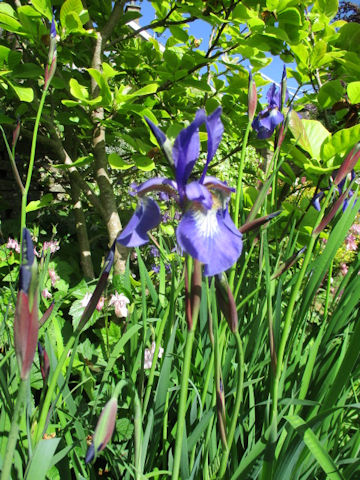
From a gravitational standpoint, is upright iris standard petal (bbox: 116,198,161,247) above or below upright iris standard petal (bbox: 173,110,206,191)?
below

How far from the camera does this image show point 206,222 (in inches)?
22.4

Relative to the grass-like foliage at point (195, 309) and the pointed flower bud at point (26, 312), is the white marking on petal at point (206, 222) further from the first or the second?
the pointed flower bud at point (26, 312)

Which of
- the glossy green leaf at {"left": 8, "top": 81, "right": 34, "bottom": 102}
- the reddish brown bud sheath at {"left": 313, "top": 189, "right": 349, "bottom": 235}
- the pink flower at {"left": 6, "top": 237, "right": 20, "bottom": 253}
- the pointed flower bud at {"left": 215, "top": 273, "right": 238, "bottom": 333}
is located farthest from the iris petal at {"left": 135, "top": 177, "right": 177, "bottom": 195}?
the pink flower at {"left": 6, "top": 237, "right": 20, "bottom": 253}

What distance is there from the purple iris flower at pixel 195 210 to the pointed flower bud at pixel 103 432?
0.74 feet

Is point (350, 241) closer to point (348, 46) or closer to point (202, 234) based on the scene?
point (348, 46)

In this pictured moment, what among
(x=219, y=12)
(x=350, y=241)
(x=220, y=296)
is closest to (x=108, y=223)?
(x=219, y=12)

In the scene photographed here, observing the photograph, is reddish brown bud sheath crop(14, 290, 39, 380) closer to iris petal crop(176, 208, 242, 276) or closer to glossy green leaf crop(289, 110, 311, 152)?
iris petal crop(176, 208, 242, 276)

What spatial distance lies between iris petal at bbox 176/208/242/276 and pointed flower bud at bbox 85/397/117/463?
0.73 ft

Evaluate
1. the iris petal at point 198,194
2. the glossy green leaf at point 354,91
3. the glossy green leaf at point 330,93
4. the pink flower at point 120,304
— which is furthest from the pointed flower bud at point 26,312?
the glossy green leaf at point 330,93

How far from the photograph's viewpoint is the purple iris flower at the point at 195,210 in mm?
514

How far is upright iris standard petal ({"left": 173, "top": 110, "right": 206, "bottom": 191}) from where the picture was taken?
569 mm

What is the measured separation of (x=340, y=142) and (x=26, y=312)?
3.54 feet

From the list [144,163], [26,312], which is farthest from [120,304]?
[26,312]

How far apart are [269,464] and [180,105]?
1.85 metres
